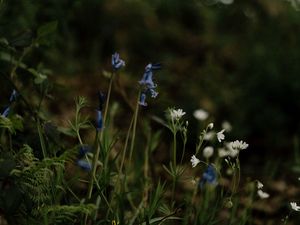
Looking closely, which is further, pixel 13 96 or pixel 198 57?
pixel 198 57

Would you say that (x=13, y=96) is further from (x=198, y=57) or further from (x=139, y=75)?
(x=198, y=57)

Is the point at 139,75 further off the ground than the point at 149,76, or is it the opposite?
the point at 149,76

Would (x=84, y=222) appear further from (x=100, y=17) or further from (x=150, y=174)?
(x=100, y=17)

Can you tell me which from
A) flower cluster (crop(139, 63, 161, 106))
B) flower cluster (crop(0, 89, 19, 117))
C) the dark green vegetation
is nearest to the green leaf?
the dark green vegetation

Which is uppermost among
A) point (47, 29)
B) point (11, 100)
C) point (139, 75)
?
point (47, 29)

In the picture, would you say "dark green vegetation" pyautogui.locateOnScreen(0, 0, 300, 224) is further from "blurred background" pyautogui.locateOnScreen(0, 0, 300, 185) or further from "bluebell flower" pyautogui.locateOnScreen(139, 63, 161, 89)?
"bluebell flower" pyautogui.locateOnScreen(139, 63, 161, 89)

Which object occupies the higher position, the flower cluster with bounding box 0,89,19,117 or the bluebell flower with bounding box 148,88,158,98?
the bluebell flower with bounding box 148,88,158,98

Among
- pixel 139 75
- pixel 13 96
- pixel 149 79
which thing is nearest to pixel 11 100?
pixel 13 96

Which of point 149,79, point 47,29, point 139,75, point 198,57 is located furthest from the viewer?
point 198,57

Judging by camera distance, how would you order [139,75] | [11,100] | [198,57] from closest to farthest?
[11,100] < [139,75] < [198,57]

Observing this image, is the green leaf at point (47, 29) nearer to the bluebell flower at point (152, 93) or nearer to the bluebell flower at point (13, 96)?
the bluebell flower at point (13, 96)
